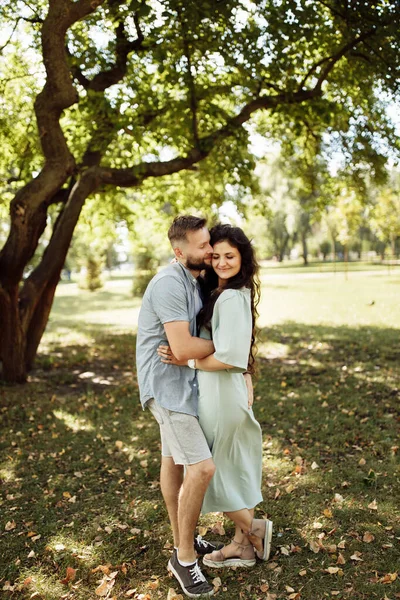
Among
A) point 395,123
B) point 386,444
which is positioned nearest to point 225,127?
point 395,123

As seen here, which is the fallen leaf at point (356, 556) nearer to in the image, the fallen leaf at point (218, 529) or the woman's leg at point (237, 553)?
the woman's leg at point (237, 553)

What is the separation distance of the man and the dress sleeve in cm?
13

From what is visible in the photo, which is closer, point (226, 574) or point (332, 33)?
point (226, 574)

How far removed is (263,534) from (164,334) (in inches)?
68.8

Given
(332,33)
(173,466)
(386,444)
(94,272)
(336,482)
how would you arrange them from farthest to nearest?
(94,272) → (332,33) → (386,444) → (336,482) → (173,466)

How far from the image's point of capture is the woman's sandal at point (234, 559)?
411 cm

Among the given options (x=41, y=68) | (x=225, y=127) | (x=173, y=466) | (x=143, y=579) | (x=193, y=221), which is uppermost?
(x=41, y=68)

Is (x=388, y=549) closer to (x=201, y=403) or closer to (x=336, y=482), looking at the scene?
(x=336, y=482)

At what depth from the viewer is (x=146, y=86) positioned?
11.5m

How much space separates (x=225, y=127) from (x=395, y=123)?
3.51 metres

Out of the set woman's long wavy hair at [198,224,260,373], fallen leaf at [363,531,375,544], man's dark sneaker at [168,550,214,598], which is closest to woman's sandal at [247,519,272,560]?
man's dark sneaker at [168,550,214,598]

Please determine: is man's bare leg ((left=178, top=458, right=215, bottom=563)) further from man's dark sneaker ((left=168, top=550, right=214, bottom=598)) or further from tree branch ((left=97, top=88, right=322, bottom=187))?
tree branch ((left=97, top=88, right=322, bottom=187))

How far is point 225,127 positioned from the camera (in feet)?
32.7

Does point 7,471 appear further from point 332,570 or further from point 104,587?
point 332,570
